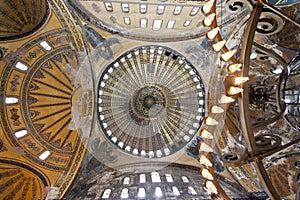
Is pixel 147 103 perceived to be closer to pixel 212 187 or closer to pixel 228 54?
pixel 212 187

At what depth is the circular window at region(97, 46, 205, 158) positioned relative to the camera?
16.3 meters

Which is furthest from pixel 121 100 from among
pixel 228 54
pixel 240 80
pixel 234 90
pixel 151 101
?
pixel 240 80

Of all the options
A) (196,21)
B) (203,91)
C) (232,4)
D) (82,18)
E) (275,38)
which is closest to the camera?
(232,4)

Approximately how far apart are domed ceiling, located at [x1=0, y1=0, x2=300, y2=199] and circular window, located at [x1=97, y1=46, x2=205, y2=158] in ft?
0.23

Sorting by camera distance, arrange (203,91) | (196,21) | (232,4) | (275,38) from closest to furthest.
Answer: (232,4) < (275,38) < (196,21) < (203,91)

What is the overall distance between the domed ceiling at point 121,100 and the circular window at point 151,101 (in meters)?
0.07

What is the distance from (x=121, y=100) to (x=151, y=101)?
2.19 meters

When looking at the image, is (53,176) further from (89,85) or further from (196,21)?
(196,21)

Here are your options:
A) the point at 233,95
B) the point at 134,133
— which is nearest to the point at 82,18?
the point at 134,133

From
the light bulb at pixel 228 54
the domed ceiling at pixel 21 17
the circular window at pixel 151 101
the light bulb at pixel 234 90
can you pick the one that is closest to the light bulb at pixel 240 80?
the light bulb at pixel 234 90

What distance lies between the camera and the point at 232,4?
16.7 feet

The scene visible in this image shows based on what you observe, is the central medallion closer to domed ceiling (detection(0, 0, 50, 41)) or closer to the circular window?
the circular window

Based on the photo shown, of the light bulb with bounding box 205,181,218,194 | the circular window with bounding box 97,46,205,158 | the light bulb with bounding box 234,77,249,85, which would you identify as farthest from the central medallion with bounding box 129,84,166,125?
the light bulb with bounding box 234,77,249,85

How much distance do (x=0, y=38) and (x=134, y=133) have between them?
32.3ft
